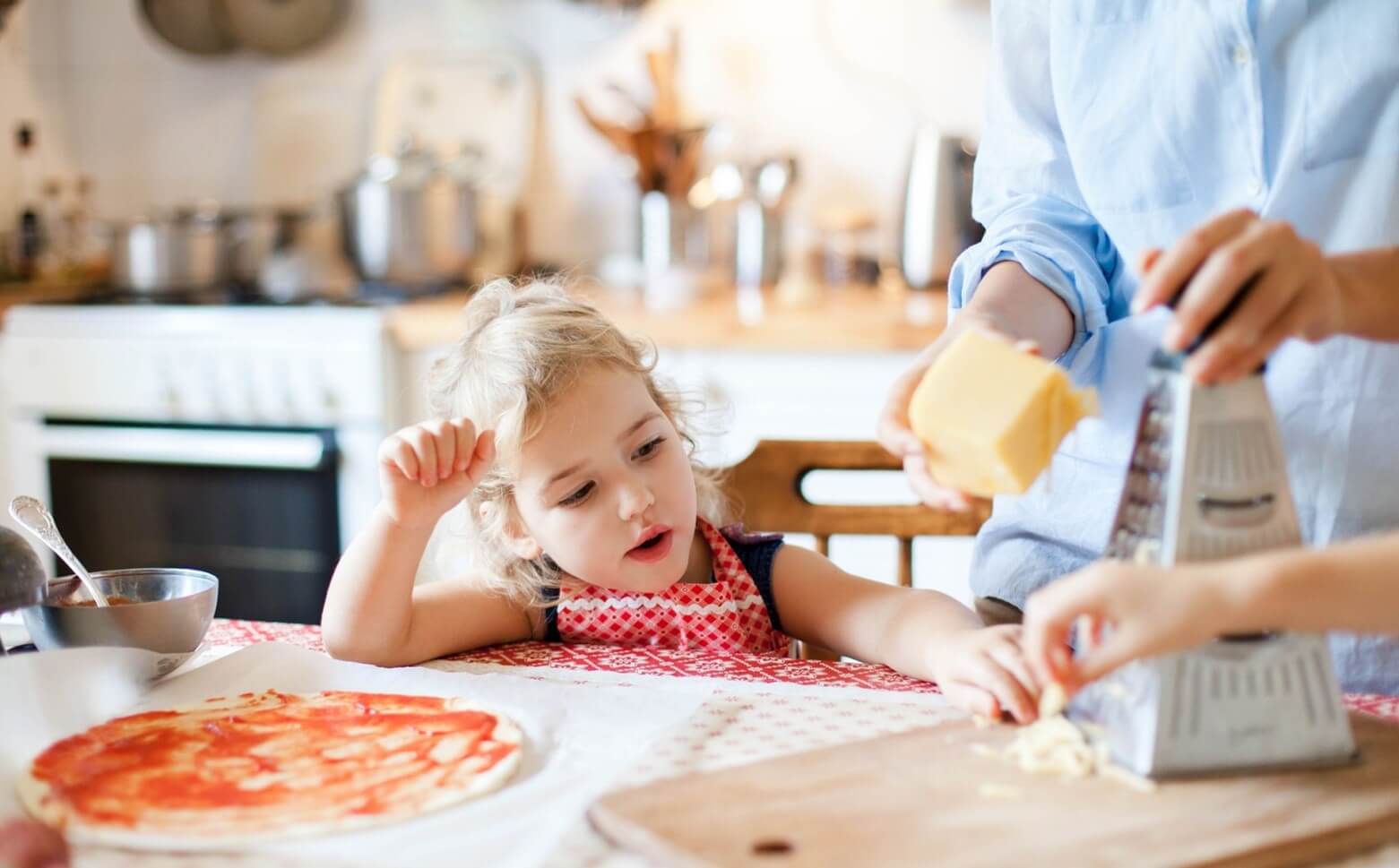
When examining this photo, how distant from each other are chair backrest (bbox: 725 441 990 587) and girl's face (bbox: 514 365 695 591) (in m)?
0.27

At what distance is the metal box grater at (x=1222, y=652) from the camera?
2.45ft

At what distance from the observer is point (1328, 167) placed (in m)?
1.03

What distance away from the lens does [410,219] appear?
2818 mm

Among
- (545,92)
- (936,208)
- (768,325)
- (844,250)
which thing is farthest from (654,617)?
(545,92)

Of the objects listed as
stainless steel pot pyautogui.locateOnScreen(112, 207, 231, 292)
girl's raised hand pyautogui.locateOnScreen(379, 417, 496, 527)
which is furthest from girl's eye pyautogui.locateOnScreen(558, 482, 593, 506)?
stainless steel pot pyautogui.locateOnScreen(112, 207, 231, 292)

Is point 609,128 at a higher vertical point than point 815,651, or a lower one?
higher

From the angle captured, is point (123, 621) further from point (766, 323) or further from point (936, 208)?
point (936, 208)

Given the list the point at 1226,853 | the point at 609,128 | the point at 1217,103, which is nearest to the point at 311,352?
the point at 609,128

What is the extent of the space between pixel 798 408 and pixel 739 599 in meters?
1.16

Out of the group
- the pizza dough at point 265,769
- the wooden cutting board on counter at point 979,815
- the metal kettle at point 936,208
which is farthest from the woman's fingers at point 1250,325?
the metal kettle at point 936,208

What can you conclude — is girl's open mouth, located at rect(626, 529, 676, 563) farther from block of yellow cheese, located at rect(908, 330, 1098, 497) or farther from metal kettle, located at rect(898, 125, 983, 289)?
metal kettle, located at rect(898, 125, 983, 289)

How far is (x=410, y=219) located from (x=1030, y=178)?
6.09ft

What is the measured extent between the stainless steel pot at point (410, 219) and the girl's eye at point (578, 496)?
181 centimetres

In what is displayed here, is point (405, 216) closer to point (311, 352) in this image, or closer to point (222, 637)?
point (311, 352)
